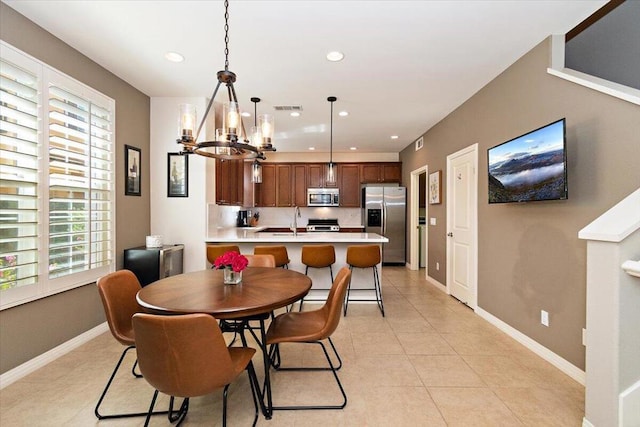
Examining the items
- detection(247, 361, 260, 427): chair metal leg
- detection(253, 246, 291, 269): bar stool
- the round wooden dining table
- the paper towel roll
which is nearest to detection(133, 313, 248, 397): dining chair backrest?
the round wooden dining table

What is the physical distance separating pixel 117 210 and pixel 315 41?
8.80 ft

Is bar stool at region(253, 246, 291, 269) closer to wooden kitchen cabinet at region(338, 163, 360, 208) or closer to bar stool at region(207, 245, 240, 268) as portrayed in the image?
bar stool at region(207, 245, 240, 268)

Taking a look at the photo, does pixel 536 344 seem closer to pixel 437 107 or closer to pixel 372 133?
pixel 437 107

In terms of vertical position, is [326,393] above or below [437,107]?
below

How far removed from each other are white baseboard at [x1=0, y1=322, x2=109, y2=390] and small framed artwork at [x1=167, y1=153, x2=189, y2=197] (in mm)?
1670

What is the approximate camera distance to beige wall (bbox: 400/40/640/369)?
1990mm

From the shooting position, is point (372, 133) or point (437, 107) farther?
point (372, 133)

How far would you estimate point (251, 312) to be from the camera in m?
1.55

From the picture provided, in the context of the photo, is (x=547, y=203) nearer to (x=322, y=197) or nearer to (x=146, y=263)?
(x=146, y=263)

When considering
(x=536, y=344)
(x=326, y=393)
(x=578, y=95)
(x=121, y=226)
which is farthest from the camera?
(x=121, y=226)

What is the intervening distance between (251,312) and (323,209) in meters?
5.89

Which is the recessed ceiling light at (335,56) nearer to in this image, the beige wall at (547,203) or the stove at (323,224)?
the beige wall at (547,203)

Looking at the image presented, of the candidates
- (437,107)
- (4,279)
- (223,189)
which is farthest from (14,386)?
(437,107)

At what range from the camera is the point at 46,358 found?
2.43 metres
